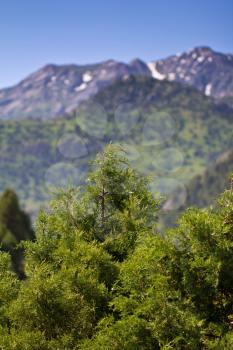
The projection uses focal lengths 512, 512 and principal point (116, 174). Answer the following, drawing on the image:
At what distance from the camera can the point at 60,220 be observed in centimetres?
2409

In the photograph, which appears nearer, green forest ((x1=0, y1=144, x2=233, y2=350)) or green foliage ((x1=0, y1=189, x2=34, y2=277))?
green forest ((x1=0, y1=144, x2=233, y2=350))

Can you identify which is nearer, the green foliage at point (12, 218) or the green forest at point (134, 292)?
the green forest at point (134, 292)

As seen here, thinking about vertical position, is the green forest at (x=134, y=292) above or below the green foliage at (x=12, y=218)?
above

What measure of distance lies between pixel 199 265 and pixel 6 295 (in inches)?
346

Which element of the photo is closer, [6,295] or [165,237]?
[165,237]

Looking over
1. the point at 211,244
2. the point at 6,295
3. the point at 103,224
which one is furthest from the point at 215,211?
the point at 6,295

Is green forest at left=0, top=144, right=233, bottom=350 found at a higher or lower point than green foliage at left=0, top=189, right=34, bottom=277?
higher

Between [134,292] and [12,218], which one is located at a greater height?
[134,292]

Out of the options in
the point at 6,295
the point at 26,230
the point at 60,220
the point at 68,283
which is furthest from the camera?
the point at 26,230

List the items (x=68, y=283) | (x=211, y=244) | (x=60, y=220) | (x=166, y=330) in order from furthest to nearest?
1. (x=60, y=220)
2. (x=68, y=283)
3. (x=211, y=244)
4. (x=166, y=330)

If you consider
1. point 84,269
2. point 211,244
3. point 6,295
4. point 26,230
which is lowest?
point 26,230

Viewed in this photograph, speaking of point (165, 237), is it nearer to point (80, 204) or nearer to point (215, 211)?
point (215, 211)

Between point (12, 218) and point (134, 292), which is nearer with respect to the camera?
point (134, 292)

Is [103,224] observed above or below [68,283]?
above
